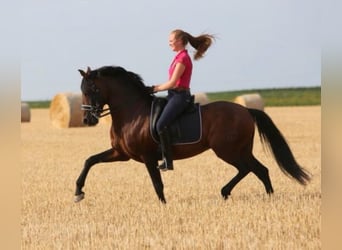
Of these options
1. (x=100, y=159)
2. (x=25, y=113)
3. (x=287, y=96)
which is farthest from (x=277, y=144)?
(x=287, y=96)

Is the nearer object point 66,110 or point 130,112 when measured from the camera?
point 130,112

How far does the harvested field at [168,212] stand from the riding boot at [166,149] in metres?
0.43

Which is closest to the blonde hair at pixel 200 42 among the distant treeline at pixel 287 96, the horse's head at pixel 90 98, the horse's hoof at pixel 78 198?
the horse's head at pixel 90 98

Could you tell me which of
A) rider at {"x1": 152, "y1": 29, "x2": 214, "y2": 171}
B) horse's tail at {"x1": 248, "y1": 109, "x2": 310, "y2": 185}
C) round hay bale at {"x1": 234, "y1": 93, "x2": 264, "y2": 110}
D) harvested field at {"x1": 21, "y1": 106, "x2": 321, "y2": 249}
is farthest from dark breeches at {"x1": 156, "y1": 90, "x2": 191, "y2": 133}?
round hay bale at {"x1": 234, "y1": 93, "x2": 264, "y2": 110}

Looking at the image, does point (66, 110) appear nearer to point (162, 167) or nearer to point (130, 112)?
point (130, 112)

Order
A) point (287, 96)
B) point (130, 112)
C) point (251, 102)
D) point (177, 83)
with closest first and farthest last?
point (177, 83)
point (130, 112)
point (251, 102)
point (287, 96)

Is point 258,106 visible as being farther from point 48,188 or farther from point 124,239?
point 124,239

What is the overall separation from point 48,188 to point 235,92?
127 feet

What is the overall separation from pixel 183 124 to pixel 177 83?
651 mm

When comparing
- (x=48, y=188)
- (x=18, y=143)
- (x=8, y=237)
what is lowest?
(x=48, y=188)

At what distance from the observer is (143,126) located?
6.55 metres

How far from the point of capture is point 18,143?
340 cm

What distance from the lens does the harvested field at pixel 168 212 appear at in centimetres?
473

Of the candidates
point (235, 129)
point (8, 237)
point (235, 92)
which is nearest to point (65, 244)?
→ point (8, 237)
